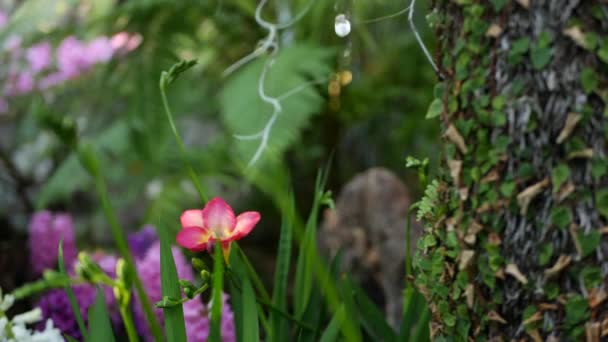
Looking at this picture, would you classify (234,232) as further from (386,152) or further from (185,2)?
(386,152)

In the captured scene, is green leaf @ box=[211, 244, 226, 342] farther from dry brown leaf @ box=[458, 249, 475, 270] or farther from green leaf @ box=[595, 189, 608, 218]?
green leaf @ box=[595, 189, 608, 218]

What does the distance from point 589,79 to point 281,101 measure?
4.15 ft

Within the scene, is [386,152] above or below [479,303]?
below

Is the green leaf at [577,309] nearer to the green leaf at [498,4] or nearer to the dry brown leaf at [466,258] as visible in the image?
the dry brown leaf at [466,258]

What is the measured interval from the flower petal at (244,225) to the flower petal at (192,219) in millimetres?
43

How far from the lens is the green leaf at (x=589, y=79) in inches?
22.3

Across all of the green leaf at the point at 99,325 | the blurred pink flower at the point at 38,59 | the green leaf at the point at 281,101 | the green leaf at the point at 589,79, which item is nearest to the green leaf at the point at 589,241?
the green leaf at the point at 589,79

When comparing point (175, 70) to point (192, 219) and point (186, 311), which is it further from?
point (186, 311)

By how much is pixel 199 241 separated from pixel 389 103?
194cm

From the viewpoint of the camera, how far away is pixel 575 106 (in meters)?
0.57

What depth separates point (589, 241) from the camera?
1.90ft

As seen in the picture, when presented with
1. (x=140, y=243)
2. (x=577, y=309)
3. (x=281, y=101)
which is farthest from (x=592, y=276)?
(x=281, y=101)

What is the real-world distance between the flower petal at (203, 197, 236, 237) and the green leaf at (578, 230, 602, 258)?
1.15ft

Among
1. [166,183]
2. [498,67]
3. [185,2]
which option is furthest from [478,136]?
[166,183]
